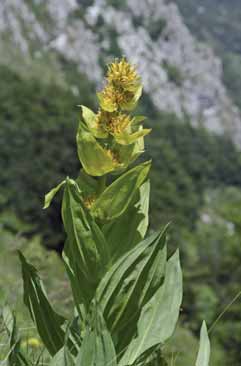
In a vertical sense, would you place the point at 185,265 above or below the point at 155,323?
below

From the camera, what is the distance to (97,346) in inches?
87.2

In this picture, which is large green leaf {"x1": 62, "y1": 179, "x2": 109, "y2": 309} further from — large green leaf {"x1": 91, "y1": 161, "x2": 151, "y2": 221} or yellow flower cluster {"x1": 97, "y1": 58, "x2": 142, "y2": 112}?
yellow flower cluster {"x1": 97, "y1": 58, "x2": 142, "y2": 112}

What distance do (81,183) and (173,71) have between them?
488ft

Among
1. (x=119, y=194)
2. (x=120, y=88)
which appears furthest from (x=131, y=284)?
(x=120, y=88)

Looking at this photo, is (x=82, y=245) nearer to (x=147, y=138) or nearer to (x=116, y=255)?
(x=116, y=255)

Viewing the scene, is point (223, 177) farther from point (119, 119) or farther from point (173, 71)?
point (119, 119)

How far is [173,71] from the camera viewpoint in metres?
149

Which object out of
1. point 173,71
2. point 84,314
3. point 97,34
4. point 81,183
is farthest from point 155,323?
point 173,71

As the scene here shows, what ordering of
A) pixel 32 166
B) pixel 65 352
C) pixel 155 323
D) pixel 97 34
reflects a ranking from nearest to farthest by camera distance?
pixel 65 352 → pixel 155 323 → pixel 32 166 → pixel 97 34

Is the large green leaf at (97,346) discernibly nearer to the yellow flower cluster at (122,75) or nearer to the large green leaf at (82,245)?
the large green leaf at (82,245)

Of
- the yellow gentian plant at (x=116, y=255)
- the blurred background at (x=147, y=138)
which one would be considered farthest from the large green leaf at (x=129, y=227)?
the blurred background at (x=147, y=138)

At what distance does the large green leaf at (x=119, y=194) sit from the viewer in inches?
92.6

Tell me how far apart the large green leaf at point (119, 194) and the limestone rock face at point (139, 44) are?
334 feet

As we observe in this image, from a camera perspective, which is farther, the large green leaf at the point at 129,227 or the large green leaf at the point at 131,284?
the large green leaf at the point at 129,227
